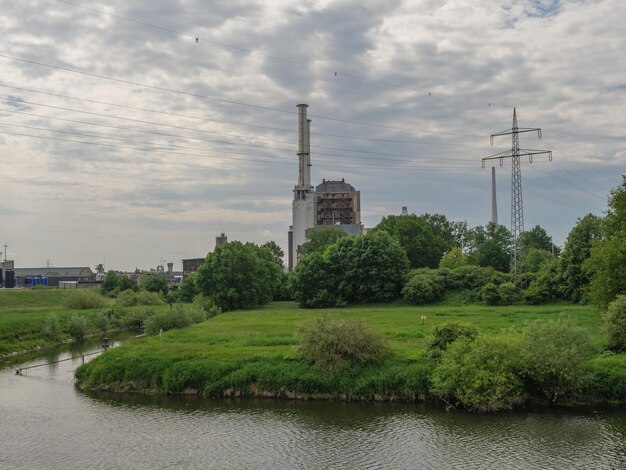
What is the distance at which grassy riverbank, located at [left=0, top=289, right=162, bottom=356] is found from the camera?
71500 millimetres

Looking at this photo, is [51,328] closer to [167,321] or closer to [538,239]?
[167,321]

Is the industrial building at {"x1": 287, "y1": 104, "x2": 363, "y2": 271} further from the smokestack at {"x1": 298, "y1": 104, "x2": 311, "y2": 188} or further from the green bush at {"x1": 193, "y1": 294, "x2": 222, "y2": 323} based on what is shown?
the green bush at {"x1": 193, "y1": 294, "x2": 222, "y2": 323}

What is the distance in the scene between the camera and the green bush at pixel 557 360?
126 ft

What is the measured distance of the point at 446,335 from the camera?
1740 inches

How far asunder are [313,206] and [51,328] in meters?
93.3

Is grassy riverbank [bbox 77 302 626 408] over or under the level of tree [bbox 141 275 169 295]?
under

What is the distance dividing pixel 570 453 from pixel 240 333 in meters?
37.5

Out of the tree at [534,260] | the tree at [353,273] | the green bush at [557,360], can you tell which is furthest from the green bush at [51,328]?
the tree at [534,260]

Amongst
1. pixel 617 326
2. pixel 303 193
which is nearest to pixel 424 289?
pixel 617 326

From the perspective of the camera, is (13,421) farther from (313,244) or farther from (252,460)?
(313,244)

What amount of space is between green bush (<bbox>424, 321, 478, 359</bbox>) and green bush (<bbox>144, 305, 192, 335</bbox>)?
34329 mm

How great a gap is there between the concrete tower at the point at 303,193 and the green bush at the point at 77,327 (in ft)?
271

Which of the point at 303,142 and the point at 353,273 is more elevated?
the point at 303,142

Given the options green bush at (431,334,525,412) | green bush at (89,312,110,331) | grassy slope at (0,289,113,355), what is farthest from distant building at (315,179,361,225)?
green bush at (431,334,525,412)
